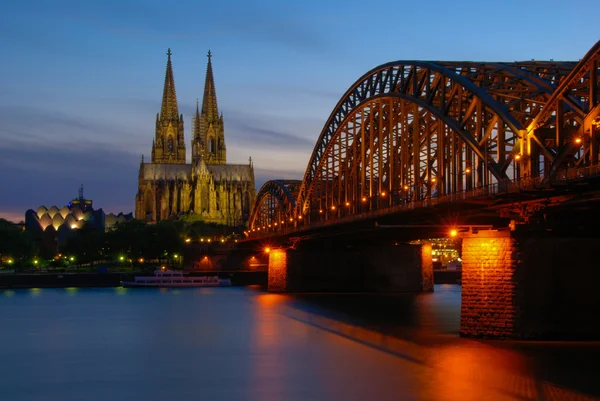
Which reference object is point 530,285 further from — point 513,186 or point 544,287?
point 513,186

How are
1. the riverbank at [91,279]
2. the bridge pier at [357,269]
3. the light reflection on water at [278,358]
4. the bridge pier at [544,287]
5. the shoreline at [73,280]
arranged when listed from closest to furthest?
the light reflection on water at [278,358] < the bridge pier at [544,287] < the bridge pier at [357,269] < the shoreline at [73,280] < the riverbank at [91,279]

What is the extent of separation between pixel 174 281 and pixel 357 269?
42625 millimetres

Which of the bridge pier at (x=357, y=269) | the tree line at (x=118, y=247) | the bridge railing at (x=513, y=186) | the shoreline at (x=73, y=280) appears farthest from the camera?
the tree line at (x=118, y=247)

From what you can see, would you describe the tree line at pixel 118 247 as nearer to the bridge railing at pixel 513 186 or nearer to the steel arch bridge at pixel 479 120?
the steel arch bridge at pixel 479 120

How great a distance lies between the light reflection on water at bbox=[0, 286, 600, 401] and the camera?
134 feet

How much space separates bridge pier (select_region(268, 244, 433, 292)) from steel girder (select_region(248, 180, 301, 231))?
39.7 ft

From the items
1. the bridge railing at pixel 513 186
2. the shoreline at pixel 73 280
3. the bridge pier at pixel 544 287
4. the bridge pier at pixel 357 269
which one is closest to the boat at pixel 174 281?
the shoreline at pixel 73 280

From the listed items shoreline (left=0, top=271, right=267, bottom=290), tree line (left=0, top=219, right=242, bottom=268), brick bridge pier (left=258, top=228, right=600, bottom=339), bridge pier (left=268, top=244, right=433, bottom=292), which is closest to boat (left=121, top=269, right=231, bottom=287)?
shoreline (left=0, top=271, right=267, bottom=290)

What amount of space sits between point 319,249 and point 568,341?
64.5 metres

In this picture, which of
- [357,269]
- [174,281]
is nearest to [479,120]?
[357,269]

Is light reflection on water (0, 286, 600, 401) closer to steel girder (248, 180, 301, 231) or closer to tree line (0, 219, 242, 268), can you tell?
steel girder (248, 180, 301, 231)

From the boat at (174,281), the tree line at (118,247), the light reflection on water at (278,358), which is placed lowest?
the light reflection on water at (278,358)

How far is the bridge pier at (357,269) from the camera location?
10650 centimetres

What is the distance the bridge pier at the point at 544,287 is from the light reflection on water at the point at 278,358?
123 cm
